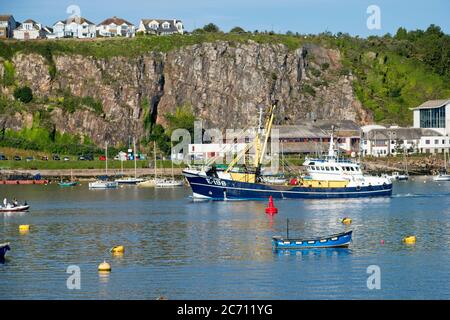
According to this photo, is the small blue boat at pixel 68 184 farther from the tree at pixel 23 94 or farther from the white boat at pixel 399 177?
the white boat at pixel 399 177

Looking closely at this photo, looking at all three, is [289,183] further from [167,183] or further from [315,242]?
[315,242]

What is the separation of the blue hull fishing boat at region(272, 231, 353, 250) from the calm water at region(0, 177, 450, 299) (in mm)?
633

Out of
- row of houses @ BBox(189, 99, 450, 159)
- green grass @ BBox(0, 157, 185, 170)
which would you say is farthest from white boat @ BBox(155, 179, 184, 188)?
row of houses @ BBox(189, 99, 450, 159)

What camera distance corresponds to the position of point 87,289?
54.6m

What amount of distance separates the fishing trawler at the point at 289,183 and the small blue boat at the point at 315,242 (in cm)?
4629

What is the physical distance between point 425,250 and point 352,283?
46.9 ft

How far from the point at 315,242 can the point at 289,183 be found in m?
52.2

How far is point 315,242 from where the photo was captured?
→ 6738 cm

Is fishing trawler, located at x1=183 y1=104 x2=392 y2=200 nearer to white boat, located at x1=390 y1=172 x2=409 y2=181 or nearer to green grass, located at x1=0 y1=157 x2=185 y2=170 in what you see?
white boat, located at x1=390 y1=172 x2=409 y2=181

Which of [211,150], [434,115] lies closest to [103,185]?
[211,150]

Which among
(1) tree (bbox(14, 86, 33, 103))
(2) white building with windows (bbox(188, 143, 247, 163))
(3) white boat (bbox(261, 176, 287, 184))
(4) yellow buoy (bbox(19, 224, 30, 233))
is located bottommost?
(4) yellow buoy (bbox(19, 224, 30, 233))

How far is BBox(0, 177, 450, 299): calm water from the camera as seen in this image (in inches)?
2135
